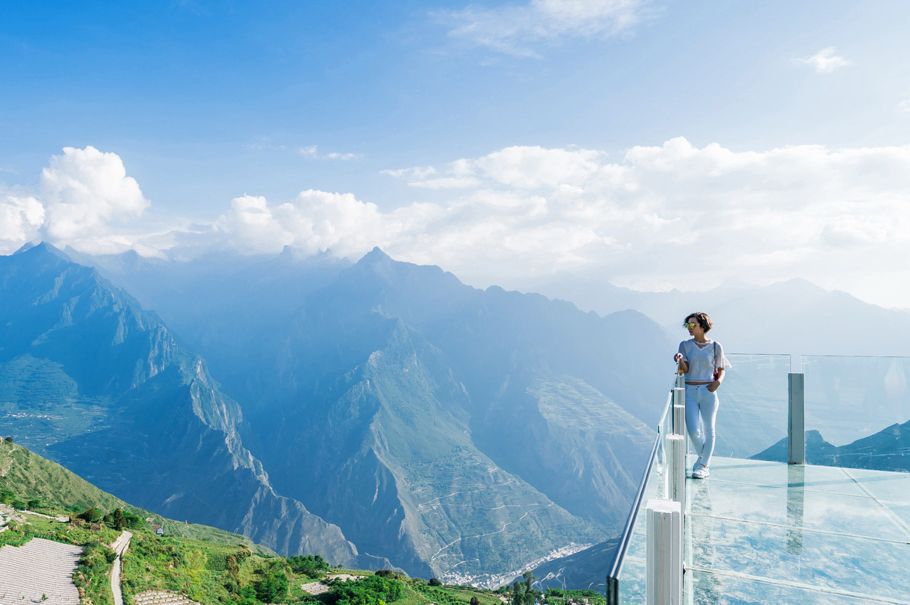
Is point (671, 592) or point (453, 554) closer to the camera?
point (671, 592)

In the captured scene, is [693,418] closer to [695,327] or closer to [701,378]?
[701,378]

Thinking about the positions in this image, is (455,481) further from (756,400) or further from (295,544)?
(756,400)

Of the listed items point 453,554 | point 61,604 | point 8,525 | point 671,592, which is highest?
point 671,592

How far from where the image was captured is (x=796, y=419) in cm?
778

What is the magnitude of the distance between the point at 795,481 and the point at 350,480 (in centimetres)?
20449

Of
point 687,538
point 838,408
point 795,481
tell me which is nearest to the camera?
point 687,538

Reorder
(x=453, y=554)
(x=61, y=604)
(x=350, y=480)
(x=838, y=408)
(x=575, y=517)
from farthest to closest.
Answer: (x=350, y=480) < (x=575, y=517) < (x=453, y=554) < (x=61, y=604) < (x=838, y=408)

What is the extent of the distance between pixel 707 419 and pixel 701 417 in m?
0.08

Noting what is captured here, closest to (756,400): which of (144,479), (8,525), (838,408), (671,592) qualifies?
(838,408)

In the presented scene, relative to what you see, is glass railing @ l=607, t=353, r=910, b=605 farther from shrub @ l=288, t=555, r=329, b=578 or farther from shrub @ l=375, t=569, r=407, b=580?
shrub @ l=288, t=555, r=329, b=578

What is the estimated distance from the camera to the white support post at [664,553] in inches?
76.0

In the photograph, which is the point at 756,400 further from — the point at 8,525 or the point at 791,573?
the point at 8,525

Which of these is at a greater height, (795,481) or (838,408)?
(838,408)

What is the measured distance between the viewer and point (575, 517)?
184 m
